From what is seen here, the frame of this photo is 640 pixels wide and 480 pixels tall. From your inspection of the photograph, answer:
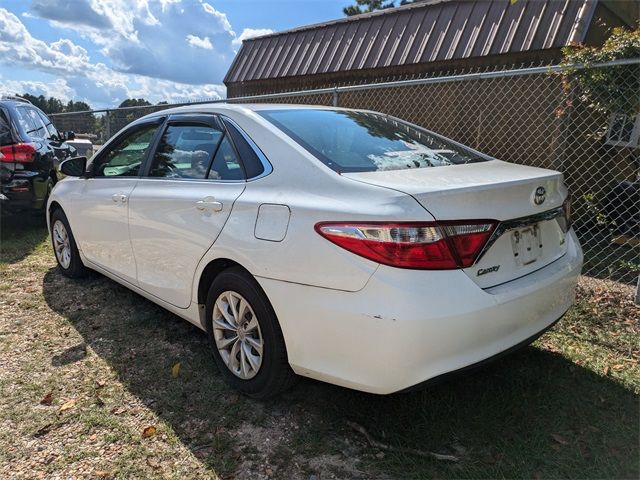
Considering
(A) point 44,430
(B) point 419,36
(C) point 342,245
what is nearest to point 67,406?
(A) point 44,430

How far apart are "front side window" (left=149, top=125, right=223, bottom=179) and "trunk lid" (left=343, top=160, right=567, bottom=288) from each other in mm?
1128

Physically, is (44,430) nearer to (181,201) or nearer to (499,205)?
(181,201)

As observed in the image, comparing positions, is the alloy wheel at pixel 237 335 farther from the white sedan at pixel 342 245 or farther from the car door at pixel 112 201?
the car door at pixel 112 201

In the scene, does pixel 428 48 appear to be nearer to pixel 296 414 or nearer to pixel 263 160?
pixel 263 160

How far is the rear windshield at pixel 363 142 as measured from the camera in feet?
8.56

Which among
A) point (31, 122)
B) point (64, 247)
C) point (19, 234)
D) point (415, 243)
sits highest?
point (415, 243)

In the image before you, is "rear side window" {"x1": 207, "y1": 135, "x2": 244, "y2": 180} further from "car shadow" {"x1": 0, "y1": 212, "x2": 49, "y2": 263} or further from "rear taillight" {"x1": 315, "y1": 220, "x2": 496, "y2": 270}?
"car shadow" {"x1": 0, "y1": 212, "x2": 49, "y2": 263}

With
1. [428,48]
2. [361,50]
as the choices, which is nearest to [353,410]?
[428,48]

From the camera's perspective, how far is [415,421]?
2578 mm

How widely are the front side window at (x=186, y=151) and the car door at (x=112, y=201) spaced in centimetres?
20

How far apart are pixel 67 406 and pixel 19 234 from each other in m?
4.79

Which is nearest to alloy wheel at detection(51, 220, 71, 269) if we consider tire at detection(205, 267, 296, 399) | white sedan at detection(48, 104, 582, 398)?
white sedan at detection(48, 104, 582, 398)

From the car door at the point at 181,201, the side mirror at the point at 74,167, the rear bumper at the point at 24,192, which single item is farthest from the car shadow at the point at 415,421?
the rear bumper at the point at 24,192

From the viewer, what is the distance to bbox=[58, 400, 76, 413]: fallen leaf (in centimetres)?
275
